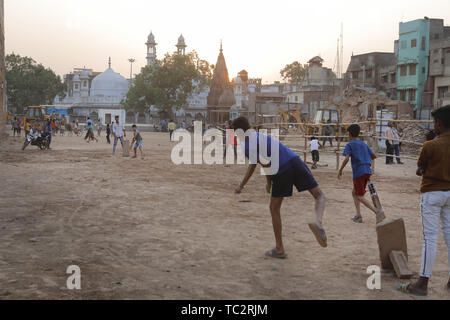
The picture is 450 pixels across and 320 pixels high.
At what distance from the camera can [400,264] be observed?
436cm

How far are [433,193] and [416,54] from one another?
4039 cm

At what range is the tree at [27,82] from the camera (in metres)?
57.5

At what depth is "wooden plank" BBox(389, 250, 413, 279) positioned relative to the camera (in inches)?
168

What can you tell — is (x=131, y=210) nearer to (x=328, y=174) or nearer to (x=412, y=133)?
(x=328, y=174)

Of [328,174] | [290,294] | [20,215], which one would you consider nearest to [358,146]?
[290,294]

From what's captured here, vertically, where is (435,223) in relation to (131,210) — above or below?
above

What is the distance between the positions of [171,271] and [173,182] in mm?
6585

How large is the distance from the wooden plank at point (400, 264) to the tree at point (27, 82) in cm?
6066

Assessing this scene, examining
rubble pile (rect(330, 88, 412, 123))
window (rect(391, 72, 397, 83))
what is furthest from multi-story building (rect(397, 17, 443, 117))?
window (rect(391, 72, 397, 83))

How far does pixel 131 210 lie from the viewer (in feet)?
24.5

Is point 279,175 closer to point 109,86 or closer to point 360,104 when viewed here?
point 360,104

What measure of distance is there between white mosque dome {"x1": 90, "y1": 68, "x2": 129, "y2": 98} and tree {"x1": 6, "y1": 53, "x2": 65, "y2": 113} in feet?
47.8

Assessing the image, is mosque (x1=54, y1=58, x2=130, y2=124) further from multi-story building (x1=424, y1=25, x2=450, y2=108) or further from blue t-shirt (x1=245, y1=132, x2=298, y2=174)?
blue t-shirt (x1=245, y1=132, x2=298, y2=174)

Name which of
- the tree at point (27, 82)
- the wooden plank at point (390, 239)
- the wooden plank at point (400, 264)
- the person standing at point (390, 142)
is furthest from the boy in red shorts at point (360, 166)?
the tree at point (27, 82)
